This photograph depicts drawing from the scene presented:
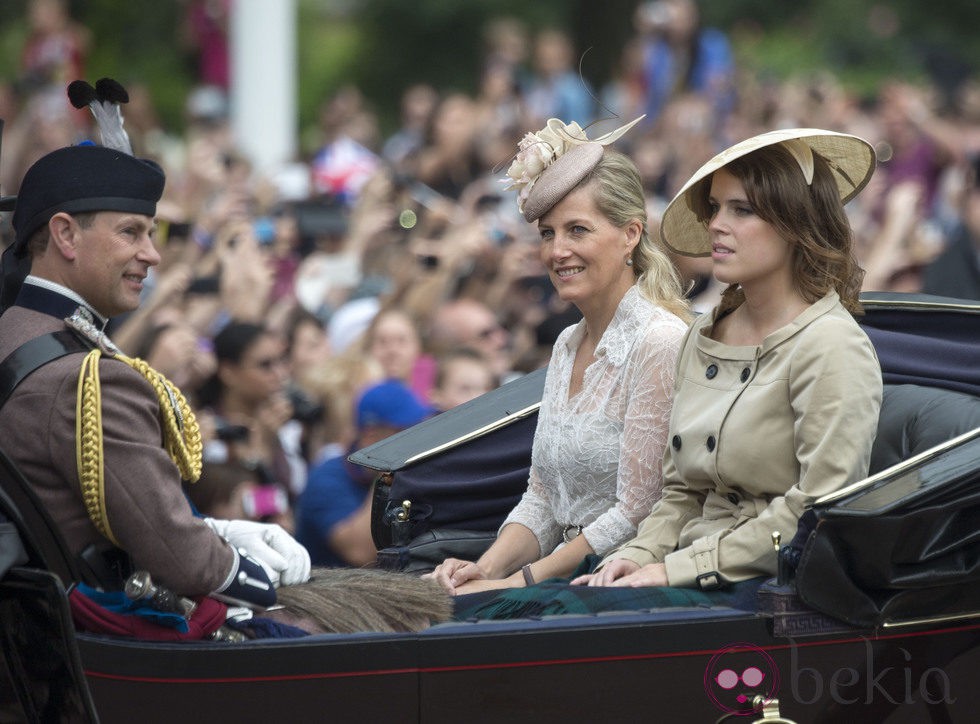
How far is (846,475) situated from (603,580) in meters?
0.67

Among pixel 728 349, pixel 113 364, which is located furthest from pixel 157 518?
pixel 728 349

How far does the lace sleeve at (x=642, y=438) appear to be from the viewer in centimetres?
→ 388

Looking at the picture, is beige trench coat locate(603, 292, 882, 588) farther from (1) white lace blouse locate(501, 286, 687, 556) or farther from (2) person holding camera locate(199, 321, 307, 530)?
(2) person holding camera locate(199, 321, 307, 530)

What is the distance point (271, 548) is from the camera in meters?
3.68

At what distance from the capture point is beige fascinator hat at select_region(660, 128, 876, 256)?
357 cm

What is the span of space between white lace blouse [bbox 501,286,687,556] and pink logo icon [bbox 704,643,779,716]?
65 cm

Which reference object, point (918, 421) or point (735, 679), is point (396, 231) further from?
point (735, 679)

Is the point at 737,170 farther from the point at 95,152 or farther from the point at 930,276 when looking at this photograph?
the point at 930,276

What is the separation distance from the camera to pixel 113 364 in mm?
3338

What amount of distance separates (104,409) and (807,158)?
1.77m

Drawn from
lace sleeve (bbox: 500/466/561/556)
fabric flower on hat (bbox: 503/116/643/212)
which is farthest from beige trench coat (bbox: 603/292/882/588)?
fabric flower on hat (bbox: 503/116/643/212)

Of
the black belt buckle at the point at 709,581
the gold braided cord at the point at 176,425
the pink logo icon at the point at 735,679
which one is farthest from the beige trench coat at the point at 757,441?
the gold braided cord at the point at 176,425

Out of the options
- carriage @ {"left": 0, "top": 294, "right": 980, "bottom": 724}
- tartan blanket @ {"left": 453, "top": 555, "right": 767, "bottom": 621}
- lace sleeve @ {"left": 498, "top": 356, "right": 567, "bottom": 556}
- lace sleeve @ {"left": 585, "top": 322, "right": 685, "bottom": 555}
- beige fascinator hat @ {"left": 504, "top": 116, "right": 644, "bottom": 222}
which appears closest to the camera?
carriage @ {"left": 0, "top": 294, "right": 980, "bottom": 724}
